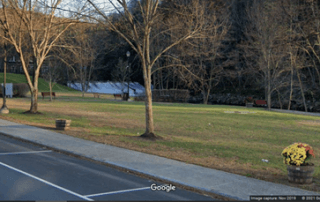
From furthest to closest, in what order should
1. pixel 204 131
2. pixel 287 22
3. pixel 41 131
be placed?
pixel 287 22
pixel 204 131
pixel 41 131

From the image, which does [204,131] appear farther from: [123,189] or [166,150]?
[123,189]

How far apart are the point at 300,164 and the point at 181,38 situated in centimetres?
868

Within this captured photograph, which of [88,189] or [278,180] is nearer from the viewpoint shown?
[88,189]

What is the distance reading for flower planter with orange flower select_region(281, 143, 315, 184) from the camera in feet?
29.1

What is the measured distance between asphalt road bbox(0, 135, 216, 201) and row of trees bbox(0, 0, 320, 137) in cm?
596

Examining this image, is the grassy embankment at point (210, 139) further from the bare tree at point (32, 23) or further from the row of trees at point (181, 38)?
the bare tree at point (32, 23)

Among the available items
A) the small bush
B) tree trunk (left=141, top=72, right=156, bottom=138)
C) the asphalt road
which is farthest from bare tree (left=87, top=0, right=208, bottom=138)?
the small bush

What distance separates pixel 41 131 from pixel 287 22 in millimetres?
34349

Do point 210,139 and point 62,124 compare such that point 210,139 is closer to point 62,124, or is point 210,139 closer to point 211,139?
point 211,139

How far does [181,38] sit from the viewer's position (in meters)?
16.0

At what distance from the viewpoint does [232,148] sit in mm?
14289

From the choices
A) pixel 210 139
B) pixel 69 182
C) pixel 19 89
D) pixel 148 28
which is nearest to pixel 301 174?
pixel 69 182

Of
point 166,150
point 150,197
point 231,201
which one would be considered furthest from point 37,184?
point 166,150

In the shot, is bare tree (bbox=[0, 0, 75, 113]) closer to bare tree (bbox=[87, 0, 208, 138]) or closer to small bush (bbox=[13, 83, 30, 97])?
bare tree (bbox=[87, 0, 208, 138])
